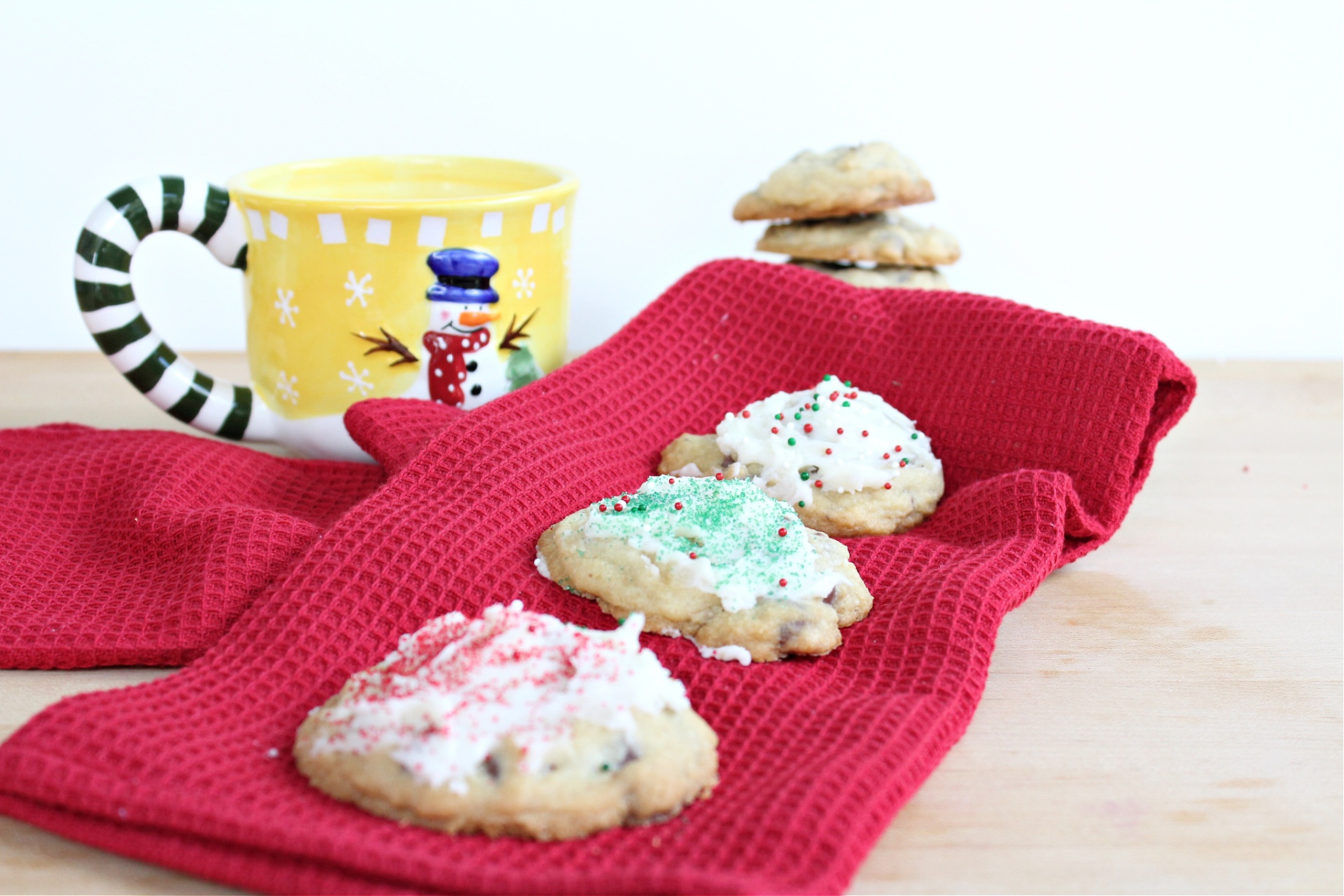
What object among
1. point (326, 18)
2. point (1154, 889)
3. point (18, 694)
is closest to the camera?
point (1154, 889)

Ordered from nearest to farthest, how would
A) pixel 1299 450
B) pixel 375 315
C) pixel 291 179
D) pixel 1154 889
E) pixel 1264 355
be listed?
1. pixel 1154 889
2. pixel 375 315
3. pixel 291 179
4. pixel 1299 450
5. pixel 1264 355

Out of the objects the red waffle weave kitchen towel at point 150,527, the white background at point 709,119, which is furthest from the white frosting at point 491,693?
the white background at point 709,119

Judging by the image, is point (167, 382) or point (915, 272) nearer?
point (167, 382)

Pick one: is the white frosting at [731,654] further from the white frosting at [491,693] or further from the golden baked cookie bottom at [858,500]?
the golden baked cookie bottom at [858,500]

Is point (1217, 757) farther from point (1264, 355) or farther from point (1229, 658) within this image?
point (1264, 355)

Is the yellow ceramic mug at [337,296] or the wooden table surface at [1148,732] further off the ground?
the yellow ceramic mug at [337,296]

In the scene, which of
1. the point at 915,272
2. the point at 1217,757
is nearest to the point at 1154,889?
the point at 1217,757

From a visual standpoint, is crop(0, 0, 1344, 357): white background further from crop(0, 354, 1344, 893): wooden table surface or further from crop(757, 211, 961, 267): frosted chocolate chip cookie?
crop(0, 354, 1344, 893): wooden table surface
